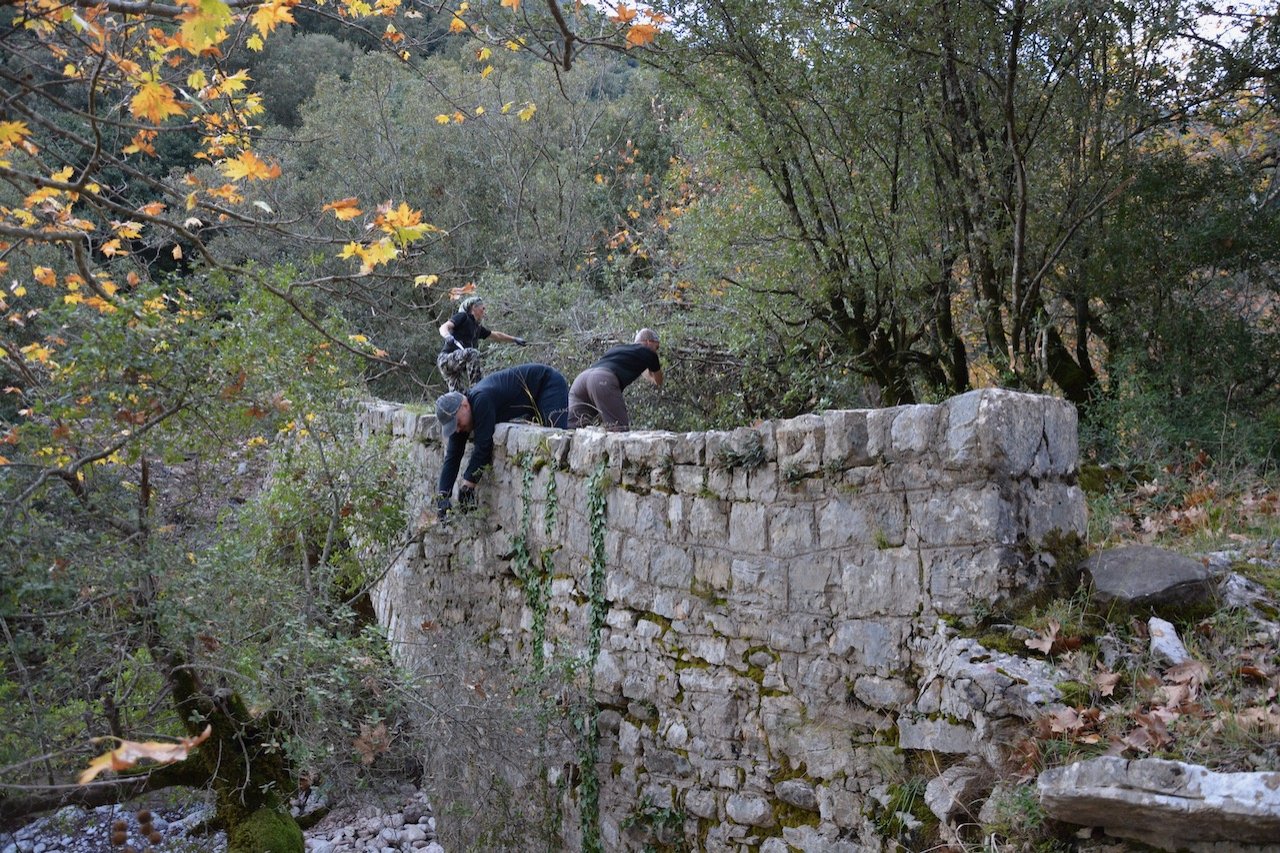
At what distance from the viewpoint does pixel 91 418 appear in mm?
5395

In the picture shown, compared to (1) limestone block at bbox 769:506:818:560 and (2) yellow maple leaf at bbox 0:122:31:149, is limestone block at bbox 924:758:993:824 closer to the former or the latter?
(1) limestone block at bbox 769:506:818:560

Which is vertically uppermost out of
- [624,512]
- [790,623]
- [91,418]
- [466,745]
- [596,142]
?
[596,142]

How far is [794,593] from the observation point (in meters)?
4.72

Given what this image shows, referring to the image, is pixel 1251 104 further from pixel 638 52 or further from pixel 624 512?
pixel 624 512

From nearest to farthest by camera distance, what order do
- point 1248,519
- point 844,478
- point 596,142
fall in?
1. point 844,478
2. point 1248,519
3. point 596,142

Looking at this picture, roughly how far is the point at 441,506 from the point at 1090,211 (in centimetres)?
473

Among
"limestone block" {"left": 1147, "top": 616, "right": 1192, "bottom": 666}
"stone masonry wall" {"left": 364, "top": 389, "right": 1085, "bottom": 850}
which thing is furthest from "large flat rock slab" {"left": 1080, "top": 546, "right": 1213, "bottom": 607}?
"stone masonry wall" {"left": 364, "top": 389, "right": 1085, "bottom": 850}

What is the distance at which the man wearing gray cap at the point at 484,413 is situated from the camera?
276 inches

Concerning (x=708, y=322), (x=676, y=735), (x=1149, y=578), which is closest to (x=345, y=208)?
(x=676, y=735)

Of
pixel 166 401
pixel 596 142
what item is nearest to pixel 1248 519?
pixel 166 401

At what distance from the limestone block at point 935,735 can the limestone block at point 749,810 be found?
2.96ft

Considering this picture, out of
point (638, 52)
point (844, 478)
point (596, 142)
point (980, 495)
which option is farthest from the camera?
point (596, 142)

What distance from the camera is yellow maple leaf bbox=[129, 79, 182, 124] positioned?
4129 millimetres

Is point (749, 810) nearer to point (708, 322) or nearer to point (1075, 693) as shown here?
point (1075, 693)
